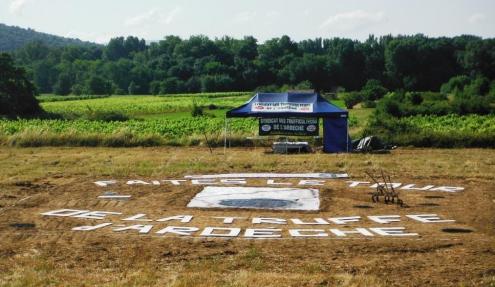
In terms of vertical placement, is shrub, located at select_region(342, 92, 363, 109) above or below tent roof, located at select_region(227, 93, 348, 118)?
below

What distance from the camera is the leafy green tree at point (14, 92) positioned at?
52.5m

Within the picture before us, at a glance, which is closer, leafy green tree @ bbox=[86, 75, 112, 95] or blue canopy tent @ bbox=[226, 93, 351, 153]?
blue canopy tent @ bbox=[226, 93, 351, 153]

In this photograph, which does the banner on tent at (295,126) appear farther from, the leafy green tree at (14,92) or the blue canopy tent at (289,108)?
the leafy green tree at (14,92)

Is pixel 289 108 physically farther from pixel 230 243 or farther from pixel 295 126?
pixel 230 243

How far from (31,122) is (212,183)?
79.8ft

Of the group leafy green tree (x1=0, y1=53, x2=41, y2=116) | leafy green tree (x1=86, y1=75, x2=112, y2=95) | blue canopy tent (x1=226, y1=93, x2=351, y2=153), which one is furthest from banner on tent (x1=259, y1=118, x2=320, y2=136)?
leafy green tree (x1=86, y1=75, x2=112, y2=95)

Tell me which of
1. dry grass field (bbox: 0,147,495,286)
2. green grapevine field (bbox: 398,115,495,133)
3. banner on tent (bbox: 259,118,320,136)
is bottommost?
green grapevine field (bbox: 398,115,495,133)

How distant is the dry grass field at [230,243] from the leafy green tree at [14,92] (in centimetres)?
2823

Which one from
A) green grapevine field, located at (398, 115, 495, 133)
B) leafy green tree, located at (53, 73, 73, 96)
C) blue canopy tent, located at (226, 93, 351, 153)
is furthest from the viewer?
leafy green tree, located at (53, 73, 73, 96)

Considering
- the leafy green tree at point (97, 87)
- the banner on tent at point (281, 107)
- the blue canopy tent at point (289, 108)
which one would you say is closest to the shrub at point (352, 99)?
the blue canopy tent at point (289, 108)

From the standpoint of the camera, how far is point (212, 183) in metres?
22.7

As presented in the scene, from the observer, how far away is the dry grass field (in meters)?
11.7

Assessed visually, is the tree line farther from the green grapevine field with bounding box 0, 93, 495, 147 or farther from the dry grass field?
the dry grass field

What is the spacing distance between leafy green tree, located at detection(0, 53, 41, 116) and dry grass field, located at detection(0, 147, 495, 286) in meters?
28.2
